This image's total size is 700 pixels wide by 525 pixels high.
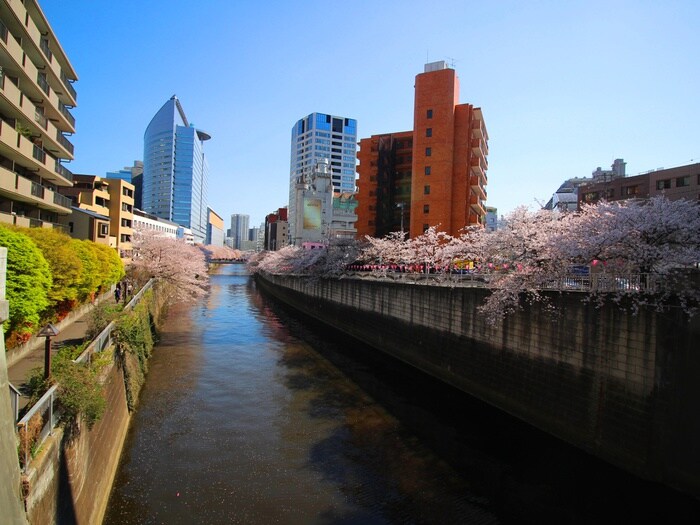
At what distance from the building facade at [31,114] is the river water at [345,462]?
14.1 meters

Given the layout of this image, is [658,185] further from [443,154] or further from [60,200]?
[60,200]

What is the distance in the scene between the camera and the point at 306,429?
15883mm

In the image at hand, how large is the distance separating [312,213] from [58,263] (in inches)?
3916

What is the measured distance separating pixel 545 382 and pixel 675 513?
579 cm

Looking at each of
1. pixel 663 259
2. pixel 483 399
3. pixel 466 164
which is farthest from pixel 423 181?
pixel 663 259

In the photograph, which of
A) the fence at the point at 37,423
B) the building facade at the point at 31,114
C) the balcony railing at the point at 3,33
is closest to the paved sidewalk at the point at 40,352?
the fence at the point at 37,423

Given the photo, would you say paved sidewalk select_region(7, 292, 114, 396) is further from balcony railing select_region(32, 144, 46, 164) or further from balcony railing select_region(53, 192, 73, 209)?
balcony railing select_region(53, 192, 73, 209)

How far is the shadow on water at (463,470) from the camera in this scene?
11117 mm

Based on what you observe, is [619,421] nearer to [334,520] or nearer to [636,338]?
[636,338]

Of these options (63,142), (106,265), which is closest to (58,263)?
(106,265)

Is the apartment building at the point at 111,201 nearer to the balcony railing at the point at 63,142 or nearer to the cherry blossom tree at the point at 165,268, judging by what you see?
the cherry blossom tree at the point at 165,268

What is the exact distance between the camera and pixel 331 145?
174625 millimetres

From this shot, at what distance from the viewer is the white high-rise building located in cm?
17225

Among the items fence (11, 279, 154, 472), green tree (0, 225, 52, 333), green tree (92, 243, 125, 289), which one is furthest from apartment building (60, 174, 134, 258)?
fence (11, 279, 154, 472)
